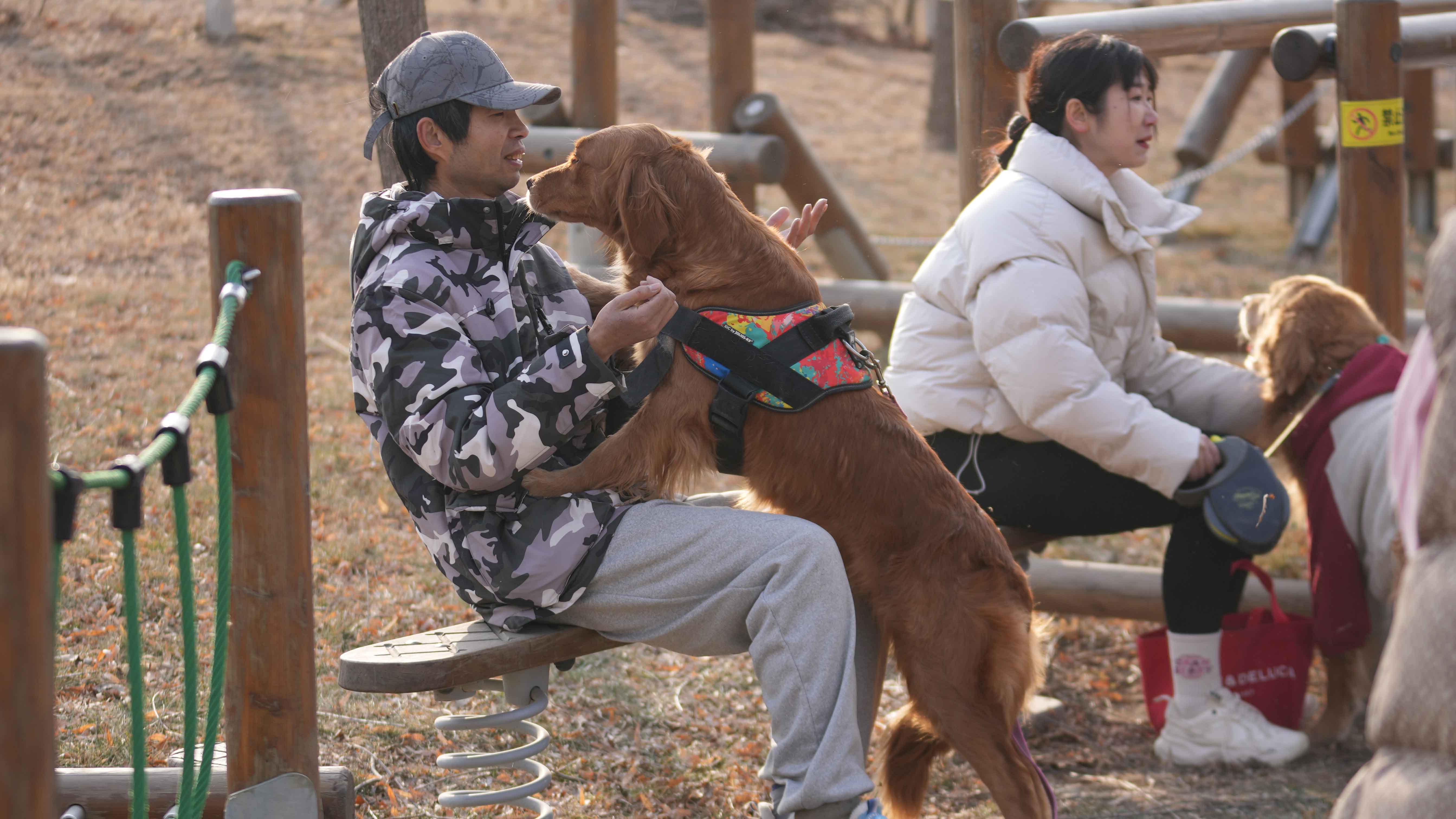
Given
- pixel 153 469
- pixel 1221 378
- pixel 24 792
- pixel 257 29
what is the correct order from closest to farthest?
pixel 24 792, pixel 1221 378, pixel 153 469, pixel 257 29

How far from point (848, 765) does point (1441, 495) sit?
128 centimetres

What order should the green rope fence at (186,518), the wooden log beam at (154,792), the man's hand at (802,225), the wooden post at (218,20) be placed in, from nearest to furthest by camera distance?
the green rope fence at (186,518) → the wooden log beam at (154,792) → the man's hand at (802,225) → the wooden post at (218,20)

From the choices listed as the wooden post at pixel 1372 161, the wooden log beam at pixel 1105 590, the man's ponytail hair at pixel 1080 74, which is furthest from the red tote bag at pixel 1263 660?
the man's ponytail hair at pixel 1080 74

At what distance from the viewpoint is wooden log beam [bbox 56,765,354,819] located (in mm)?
2496

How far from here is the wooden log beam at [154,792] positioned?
250cm

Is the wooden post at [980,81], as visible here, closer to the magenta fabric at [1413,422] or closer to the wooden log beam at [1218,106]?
the magenta fabric at [1413,422]

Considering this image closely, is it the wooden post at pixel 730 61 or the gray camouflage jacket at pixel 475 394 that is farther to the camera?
the wooden post at pixel 730 61

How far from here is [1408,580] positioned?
1.56m

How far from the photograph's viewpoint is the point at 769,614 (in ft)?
8.32

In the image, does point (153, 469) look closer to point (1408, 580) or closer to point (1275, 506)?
point (1275, 506)

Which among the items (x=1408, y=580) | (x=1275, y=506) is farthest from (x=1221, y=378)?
(x=1408, y=580)

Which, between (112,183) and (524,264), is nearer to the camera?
(524,264)

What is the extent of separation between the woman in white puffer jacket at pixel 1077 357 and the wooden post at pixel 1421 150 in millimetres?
6979

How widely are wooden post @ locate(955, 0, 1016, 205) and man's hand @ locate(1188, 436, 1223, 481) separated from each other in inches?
52.4
